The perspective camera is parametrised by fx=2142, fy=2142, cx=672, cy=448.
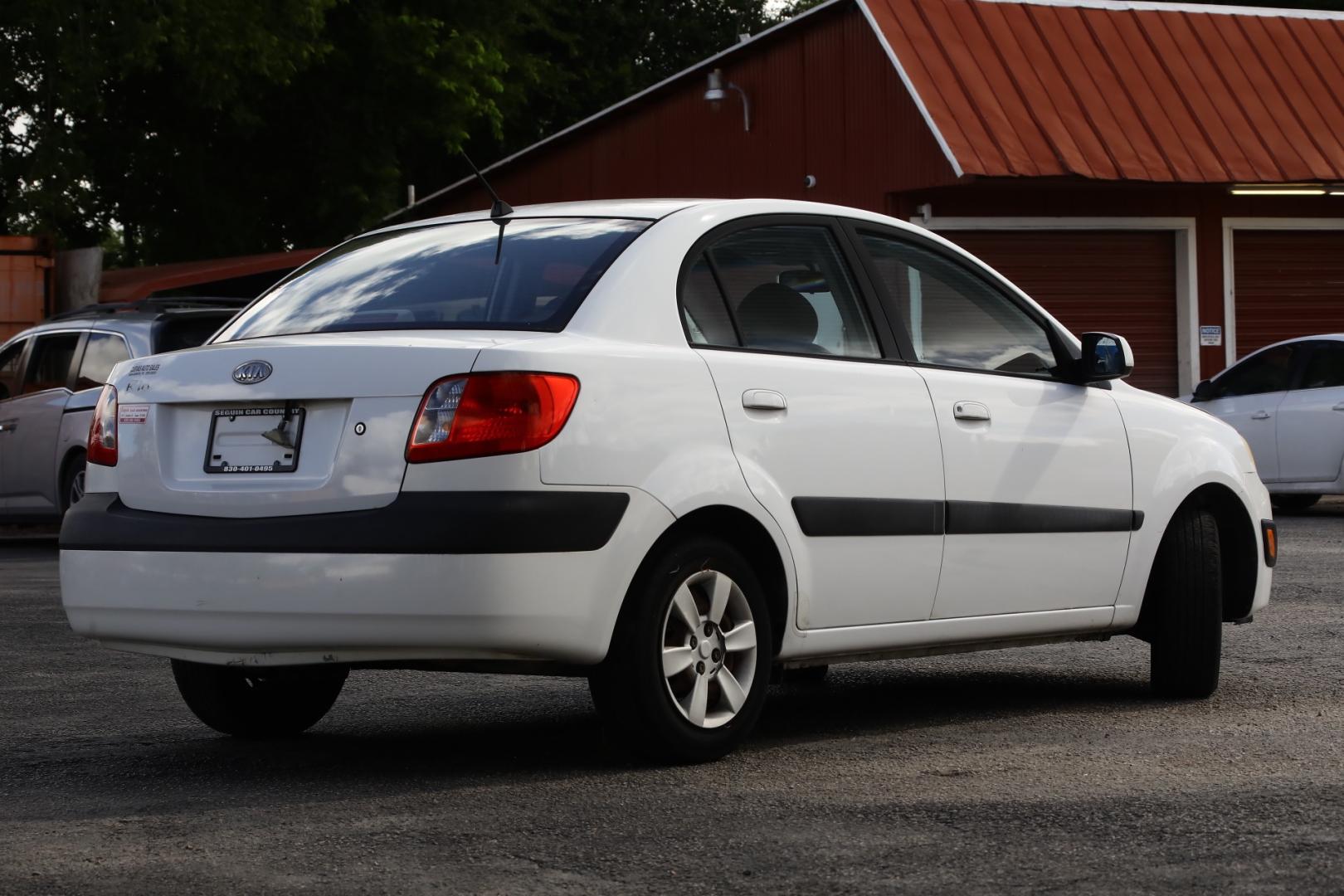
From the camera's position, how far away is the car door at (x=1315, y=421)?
17438 mm

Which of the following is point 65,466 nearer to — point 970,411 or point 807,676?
point 807,676

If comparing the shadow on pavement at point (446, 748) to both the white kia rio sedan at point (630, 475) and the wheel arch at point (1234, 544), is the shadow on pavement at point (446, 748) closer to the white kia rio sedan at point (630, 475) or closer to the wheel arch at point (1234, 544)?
the white kia rio sedan at point (630, 475)

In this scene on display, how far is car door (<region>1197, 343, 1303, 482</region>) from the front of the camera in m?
17.9

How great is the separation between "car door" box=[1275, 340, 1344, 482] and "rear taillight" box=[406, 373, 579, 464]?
13.2m

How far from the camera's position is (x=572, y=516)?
5.47 metres

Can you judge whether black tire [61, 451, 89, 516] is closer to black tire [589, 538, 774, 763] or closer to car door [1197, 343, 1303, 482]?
car door [1197, 343, 1303, 482]

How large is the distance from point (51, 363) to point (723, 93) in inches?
522

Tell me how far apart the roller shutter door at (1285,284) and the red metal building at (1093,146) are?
0.02 meters

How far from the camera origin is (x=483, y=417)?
543 cm

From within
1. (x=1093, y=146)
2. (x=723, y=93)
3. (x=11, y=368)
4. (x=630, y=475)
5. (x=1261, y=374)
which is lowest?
(x=630, y=475)

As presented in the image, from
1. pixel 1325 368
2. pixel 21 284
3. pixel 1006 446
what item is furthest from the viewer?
pixel 21 284

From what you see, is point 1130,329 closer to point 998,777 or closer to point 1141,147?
point 1141,147

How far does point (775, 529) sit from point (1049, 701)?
6.18 feet

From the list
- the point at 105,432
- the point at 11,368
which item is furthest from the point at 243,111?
the point at 105,432
